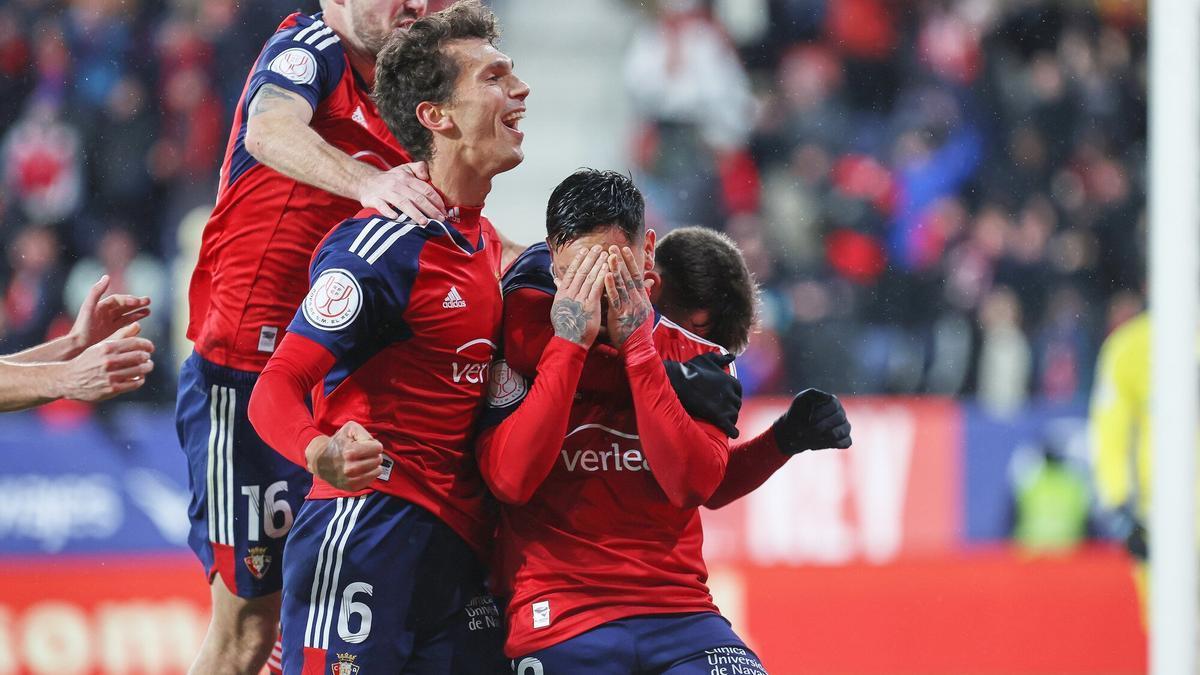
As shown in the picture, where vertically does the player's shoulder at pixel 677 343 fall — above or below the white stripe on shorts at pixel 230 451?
above

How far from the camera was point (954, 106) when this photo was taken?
1043 cm

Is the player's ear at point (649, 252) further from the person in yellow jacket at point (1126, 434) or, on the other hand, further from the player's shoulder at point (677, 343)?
the person in yellow jacket at point (1126, 434)

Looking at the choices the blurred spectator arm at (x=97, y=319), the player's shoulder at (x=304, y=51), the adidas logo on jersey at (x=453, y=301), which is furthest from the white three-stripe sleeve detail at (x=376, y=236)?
the blurred spectator arm at (x=97, y=319)

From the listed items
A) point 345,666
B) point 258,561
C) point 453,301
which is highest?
point 453,301

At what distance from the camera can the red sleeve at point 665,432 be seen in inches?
109

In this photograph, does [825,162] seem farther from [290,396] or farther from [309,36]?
[290,396]

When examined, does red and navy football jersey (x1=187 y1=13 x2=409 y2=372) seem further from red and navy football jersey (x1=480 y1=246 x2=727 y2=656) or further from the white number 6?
the white number 6

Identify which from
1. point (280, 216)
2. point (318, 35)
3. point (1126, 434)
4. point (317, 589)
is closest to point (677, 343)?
point (317, 589)

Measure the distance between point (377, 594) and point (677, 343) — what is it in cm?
83

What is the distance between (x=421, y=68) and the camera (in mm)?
3031

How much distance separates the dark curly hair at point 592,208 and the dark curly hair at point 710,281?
296mm

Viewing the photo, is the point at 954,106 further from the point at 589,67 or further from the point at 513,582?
the point at 513,582

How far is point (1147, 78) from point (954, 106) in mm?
1553

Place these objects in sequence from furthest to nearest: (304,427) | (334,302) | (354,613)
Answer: (354,613), (334,302), (304,427)
